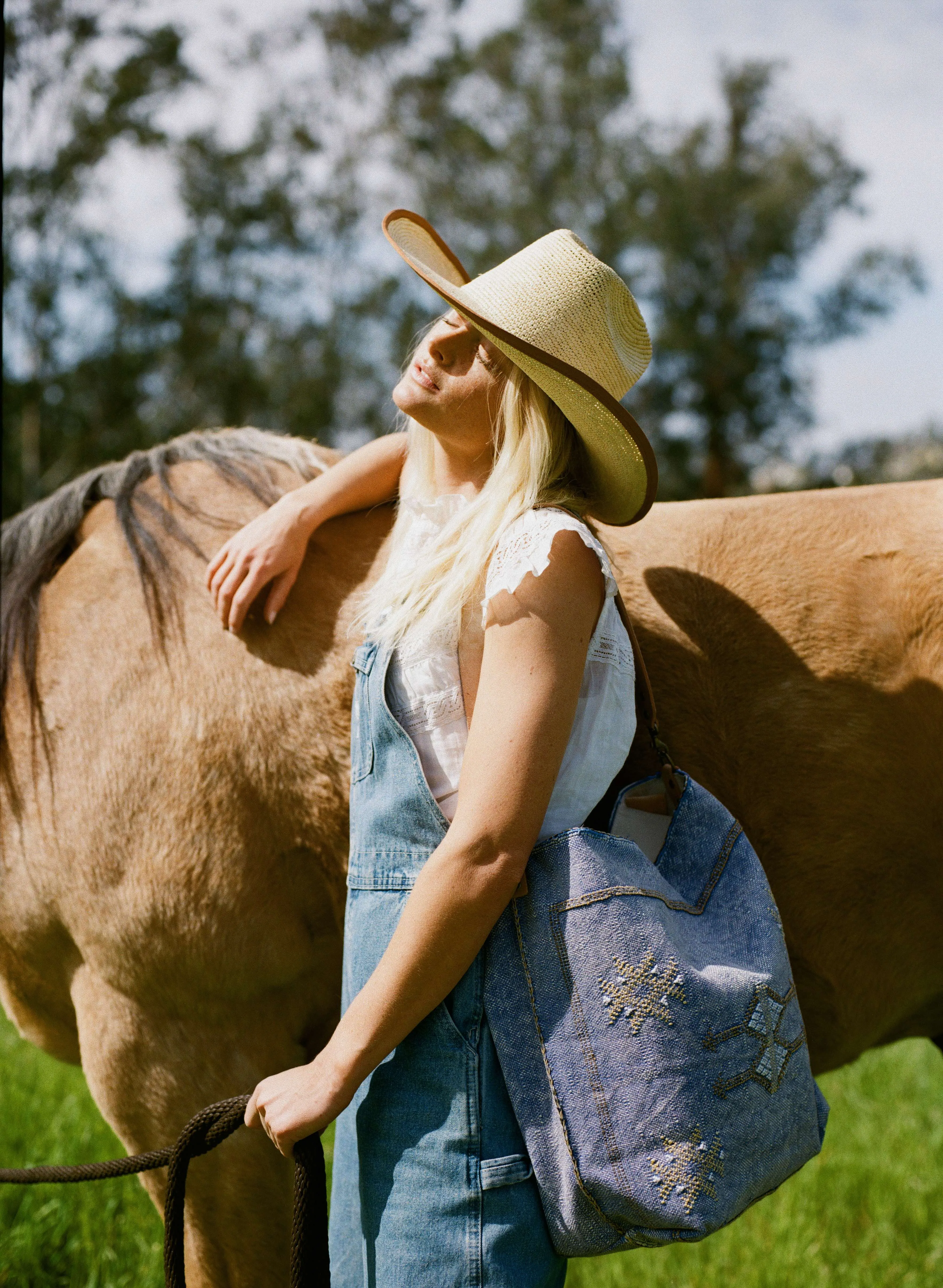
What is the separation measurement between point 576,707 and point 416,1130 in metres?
0.61

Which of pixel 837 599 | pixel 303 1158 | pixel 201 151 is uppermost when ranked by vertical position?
pixel 201 151

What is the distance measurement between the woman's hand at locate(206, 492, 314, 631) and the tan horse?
7 cm

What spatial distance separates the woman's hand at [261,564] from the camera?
1866 mm

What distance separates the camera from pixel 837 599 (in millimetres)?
1851

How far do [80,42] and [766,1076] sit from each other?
21.2m

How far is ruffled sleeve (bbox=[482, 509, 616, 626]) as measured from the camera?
1341 mm

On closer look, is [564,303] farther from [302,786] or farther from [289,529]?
[302,786]

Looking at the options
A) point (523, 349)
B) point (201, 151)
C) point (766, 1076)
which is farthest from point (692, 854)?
point (201, 151)

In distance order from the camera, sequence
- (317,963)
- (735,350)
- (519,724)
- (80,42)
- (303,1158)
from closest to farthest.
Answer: (519,724) < (303,1158) < (317,963) < (80,42) < (735,350)

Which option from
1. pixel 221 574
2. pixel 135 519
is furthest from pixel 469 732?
pixel 135 519

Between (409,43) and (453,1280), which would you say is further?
(409,43)

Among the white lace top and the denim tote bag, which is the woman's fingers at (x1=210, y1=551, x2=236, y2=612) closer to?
the white lace top

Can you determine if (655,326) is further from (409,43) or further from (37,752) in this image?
(37,752)

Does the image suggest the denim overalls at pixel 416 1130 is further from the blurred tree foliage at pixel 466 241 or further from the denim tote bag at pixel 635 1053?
the blurred tree foliage at pixel 466 241
